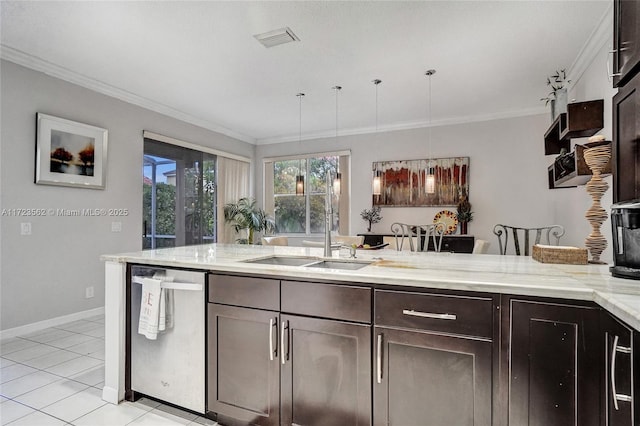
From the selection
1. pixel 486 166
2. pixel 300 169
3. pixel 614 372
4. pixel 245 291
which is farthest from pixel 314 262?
pixel 300 169

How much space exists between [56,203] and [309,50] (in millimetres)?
3099

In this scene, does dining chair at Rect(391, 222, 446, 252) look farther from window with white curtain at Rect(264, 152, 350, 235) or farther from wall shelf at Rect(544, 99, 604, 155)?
window with white curtain at Rect(264, 152, 350, 235)

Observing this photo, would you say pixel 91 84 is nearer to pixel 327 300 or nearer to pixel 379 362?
pixel 327 300

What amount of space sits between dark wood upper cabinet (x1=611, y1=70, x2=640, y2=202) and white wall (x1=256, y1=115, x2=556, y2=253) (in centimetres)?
335

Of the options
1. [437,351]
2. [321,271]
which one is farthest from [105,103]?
[437,351]

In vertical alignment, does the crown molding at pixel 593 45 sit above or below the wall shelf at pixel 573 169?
above

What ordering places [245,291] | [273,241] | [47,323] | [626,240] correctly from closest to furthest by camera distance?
[626,240]
[245,291]
[47,323]
[273,241]

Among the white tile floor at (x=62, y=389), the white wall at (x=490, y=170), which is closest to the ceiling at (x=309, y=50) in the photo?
the white wall at (x=490, y=170)

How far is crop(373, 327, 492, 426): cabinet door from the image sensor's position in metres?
1.33

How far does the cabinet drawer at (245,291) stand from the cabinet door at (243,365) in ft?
0.12

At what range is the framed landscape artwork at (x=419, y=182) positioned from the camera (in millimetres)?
5289

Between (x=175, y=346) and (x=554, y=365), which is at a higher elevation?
(x=554, y=365)

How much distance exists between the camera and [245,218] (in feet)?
19.5

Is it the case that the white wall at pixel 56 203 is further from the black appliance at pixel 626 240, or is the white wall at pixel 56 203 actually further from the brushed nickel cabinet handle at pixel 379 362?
the black appliance at pixel 626 240
